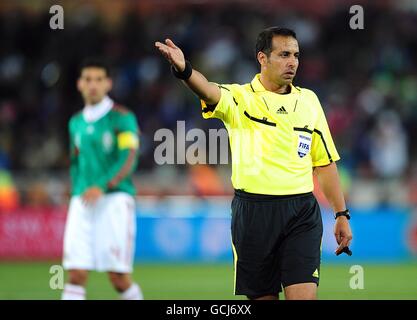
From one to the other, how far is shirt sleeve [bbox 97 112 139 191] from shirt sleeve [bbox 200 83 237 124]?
2.80 meters

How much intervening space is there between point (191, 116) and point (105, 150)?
10802 mm

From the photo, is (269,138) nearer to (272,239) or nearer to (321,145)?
(321,145)

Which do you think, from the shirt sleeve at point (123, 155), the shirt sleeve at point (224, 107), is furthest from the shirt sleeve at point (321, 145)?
the shirt sleeve at point (123, 155)

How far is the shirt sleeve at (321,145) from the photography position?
7141 millimetres

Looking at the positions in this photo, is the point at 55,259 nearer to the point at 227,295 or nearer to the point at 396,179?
the point at 227,295

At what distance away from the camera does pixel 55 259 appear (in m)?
16.5

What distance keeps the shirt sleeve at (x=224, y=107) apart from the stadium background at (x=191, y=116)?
250 inches

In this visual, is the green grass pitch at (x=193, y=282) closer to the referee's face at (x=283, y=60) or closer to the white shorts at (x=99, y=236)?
the white shorts at (x=99, y=236)

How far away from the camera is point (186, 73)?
6.46 metres

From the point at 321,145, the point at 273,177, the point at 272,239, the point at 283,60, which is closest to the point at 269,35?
the point at 283,60

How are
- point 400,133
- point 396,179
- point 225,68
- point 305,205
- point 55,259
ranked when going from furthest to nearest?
point 225,68, point 400,133, point 396,179, point 55,259, point 305,205

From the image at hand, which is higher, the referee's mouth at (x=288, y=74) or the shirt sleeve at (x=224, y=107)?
A: the referee's mouth at (x=288, y=74)
